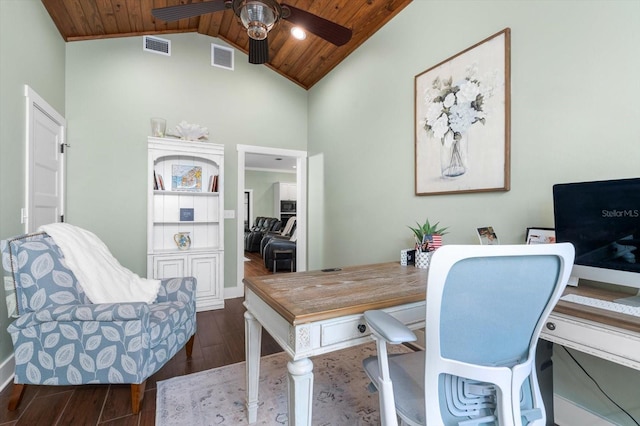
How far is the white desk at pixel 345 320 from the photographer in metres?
0.95

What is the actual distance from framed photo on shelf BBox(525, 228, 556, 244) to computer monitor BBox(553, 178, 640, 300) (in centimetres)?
21

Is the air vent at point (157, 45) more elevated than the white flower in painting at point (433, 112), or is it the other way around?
the air vent at point (157, 45)

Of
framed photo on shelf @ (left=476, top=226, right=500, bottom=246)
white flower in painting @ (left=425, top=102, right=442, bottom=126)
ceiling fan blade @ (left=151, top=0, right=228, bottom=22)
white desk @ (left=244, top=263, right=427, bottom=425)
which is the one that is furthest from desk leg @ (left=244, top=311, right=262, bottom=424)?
white flower in painting @ (left=425, top=102, right=442, bottom=126)

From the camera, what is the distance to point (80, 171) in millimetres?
3084

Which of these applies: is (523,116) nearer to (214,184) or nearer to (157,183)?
(214,184)

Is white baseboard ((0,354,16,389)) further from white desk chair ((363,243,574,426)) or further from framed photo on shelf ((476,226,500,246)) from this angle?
framed photo on shelf ((476,226,500,246))

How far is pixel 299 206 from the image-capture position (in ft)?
14.5

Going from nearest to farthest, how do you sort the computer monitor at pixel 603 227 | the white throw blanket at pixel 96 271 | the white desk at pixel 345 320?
the white desk at pixel 345 320, the computer monitor at pixel 603 227, the white throw blanket at pixel 96 271

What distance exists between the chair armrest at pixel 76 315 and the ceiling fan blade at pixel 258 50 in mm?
1896

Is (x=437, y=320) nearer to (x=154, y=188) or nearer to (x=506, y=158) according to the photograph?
(x=506, y=158)

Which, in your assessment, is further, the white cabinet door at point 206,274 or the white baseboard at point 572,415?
the white cabinet door at point 206,274

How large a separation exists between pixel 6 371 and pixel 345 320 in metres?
2.41

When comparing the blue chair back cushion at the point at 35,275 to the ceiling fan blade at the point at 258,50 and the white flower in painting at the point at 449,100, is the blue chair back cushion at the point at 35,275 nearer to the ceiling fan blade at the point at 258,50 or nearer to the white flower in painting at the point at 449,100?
the ceiling fan blade at the point at 258,50

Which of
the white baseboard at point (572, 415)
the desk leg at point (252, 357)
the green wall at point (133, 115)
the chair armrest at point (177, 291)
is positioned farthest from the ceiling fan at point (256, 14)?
the white baseboard at point (572, 415)
